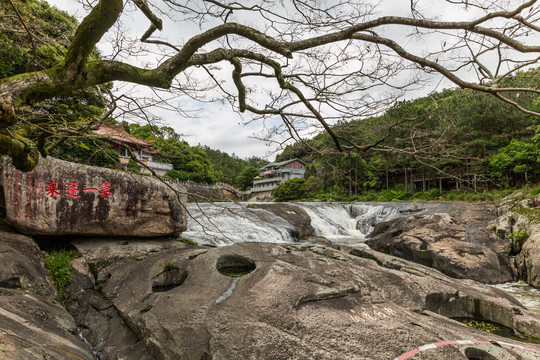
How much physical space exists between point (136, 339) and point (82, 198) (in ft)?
12.2

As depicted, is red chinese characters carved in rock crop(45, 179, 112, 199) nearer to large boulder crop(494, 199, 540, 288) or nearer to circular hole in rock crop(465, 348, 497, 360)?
circular hole in rock crop(465, 348, 497, 360)

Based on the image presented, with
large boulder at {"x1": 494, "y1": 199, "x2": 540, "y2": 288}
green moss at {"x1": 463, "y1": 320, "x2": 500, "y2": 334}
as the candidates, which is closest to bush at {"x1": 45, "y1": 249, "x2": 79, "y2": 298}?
green moss at {"x1": 463, "y1": 320, "x2": 500, "y2": 334}

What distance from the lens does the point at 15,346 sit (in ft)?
7.48

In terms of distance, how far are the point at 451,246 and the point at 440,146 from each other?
7.78 meters

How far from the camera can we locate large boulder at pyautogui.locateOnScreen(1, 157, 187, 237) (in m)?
5.70

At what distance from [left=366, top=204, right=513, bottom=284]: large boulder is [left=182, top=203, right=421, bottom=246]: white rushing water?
2.63 m

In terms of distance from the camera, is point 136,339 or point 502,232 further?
point 502,232

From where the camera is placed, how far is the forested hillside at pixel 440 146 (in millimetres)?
2893

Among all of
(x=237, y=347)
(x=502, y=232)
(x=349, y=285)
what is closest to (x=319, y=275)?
(x=349, y=285)

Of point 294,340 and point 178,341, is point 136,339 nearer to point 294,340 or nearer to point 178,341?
point 178,341

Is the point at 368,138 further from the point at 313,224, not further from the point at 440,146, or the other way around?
the point at 313,224

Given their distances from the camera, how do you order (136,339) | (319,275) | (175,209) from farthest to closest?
(175,209), (319,275), (136,339)

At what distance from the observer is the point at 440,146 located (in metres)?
2.89

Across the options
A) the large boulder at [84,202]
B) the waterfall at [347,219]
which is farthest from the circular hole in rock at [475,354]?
the waterfall at [347,219]
